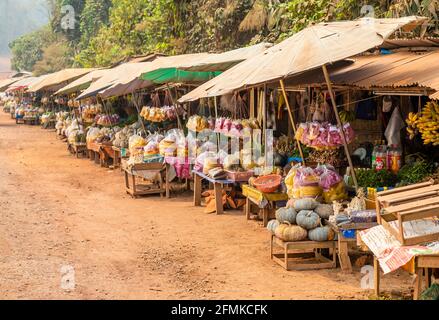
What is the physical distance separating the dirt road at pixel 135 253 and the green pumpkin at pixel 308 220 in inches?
20.1

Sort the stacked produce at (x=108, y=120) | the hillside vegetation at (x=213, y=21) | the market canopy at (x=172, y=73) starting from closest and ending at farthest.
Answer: the market canopy at (x=172, y=73), the hillside vegetation at (x=213, y=21), the stacked produce at (x=108, y=120)

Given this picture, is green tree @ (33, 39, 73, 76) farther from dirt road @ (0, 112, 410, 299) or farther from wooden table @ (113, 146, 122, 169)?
dirt road @ (0, 112, 410, 299)

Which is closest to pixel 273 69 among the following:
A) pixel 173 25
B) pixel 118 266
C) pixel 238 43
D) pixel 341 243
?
pixel 341 243

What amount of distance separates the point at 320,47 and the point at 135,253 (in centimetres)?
343

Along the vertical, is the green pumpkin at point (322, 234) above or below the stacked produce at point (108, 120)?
below

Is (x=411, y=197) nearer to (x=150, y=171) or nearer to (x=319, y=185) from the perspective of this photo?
(x=319, y=185)

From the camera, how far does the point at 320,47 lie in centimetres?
780

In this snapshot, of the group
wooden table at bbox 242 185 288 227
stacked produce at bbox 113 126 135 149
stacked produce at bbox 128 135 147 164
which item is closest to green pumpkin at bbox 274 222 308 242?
wooden table at bbox 242 185 288 227

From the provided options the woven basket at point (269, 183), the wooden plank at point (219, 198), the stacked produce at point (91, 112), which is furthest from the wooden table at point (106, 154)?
the woven basket at point (269, 183)

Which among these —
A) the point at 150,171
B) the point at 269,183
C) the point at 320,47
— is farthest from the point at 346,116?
the point at 150,171

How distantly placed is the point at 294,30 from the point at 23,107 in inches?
1066

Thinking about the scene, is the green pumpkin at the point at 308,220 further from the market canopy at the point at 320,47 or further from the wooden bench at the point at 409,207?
the market canopy at the point at 320,47

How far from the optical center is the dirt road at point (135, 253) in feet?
22.9

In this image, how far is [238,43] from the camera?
2191 cm
